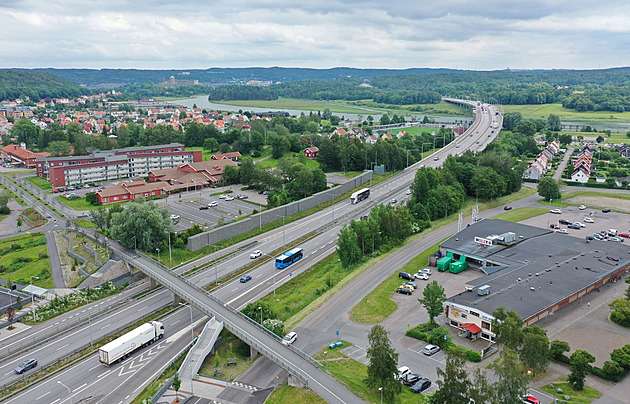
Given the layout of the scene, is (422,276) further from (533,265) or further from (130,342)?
(130,342)

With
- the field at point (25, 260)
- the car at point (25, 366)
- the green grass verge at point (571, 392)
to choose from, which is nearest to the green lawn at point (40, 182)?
the field at point (25, 260)

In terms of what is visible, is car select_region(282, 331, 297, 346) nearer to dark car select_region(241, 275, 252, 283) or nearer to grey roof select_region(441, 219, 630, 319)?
dark car select_region(241, 275, 252, 283)

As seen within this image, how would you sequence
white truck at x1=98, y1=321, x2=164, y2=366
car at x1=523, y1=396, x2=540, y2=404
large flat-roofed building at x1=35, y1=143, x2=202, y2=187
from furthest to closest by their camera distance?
large flat-roofed building at x1=35, y1=143, x2=202, y2=187
white truck at x1=98, y1=321, x2=164, y2=366
car at x1=523, y1=396, x2=540, y2=404

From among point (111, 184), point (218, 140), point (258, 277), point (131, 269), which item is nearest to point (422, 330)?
point (258, 277)

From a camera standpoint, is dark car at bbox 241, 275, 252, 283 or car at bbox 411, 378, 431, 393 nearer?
car at bbox 411, 378, 431, 393

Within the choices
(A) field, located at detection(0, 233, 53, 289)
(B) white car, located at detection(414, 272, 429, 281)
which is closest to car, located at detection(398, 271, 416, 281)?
(B) white car, located at detection(414, 272, 429, 281)

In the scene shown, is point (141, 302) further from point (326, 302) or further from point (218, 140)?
point (218, 140)

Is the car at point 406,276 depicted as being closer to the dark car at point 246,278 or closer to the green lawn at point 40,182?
the dark car at point 246,278
